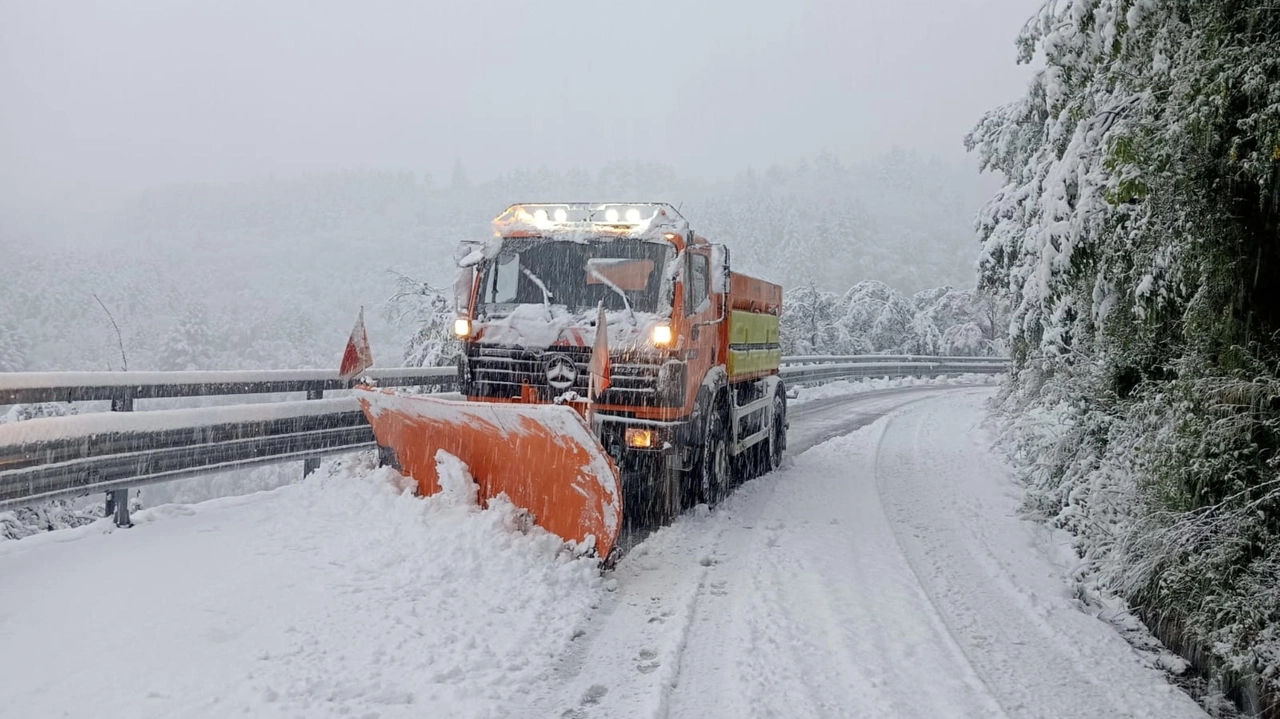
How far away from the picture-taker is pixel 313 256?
4016 inches

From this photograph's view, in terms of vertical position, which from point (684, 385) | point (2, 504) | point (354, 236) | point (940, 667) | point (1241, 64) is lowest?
point (940, 667)

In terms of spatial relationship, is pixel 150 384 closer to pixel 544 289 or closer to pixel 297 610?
pixel 297 610

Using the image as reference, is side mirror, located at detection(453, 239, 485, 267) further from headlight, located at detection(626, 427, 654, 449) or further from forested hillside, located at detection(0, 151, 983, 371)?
forested hillside, located at detection(0, 151, 983, 371)

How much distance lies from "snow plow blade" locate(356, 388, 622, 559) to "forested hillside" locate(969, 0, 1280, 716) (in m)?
3.15

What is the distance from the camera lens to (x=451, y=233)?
106m

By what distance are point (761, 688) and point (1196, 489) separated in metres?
2.56

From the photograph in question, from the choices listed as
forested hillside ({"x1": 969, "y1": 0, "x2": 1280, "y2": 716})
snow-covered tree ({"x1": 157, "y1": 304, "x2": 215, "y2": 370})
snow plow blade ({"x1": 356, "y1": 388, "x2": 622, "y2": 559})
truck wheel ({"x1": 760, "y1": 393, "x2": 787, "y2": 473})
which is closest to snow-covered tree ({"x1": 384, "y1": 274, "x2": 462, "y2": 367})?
truck wheel ({"x1": 760, "y1": 393, "x2": 787, "y2": 473})

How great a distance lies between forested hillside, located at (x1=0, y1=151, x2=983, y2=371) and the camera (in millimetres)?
52625

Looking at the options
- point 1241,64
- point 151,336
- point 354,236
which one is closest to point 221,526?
point 1241,64

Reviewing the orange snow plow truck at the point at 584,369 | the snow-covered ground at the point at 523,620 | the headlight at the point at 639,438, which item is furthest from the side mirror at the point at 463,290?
the headlight at the point at 639,438

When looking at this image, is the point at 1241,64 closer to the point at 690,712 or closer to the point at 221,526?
the point at 690,712

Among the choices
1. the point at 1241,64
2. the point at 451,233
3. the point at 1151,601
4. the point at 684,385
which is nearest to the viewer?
the point at 1241,64

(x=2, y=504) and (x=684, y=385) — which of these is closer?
(x=2, y=504)

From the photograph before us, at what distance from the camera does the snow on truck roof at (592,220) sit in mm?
7203
